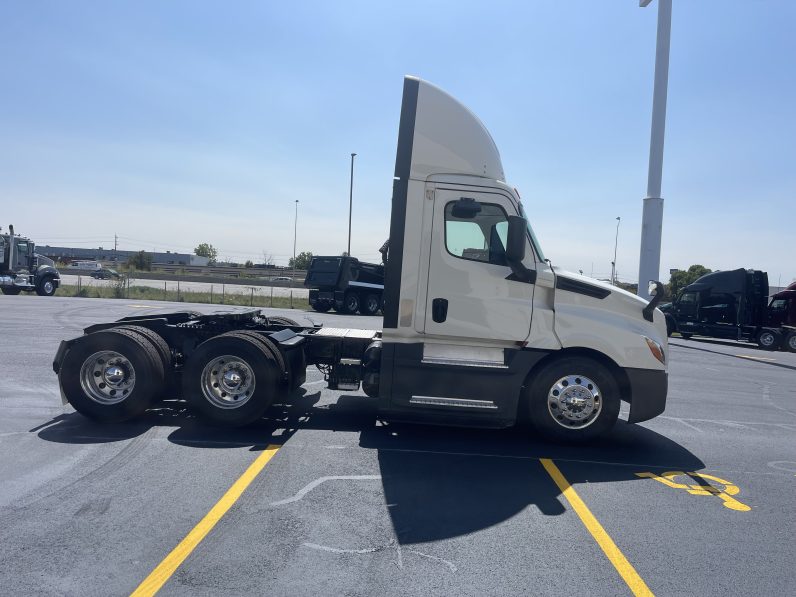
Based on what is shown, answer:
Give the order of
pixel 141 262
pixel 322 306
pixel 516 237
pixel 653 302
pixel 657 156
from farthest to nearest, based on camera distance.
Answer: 1. pixel 141 262
2. pixel 322 306
3. pixel 657 156
4. pixel 653 302
5. pixel 516 237

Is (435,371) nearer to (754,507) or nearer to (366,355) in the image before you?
(366,355)

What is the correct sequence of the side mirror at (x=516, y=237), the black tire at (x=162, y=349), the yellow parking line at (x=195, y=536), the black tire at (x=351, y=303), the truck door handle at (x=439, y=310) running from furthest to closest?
the black tire at (x=351, y=303), the black tire at (x=162, y=349), the truck door handle at (x=439, y=310), the side mirror at (x=516, y=237), the yellow parking line at (x=195, y=536)

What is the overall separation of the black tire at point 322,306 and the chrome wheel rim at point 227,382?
21.5 meters

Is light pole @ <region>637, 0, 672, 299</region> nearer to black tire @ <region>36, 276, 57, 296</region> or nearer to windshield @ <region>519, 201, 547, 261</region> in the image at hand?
windshield @ <region>519, 201, 547, 261</region>

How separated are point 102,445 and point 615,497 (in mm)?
4875

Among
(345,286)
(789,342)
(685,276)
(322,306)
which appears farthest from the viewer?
(685,276)

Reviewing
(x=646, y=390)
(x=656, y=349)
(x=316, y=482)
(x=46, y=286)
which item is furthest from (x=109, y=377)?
(x=46, y=286)

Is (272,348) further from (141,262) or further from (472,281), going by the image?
(141,262)

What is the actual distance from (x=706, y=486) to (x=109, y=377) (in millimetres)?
6300

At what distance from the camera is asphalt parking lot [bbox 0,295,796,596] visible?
12.0 feet

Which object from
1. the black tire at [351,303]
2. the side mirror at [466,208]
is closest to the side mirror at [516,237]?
the side mirror at [466,208]

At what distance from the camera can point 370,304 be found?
28641mm

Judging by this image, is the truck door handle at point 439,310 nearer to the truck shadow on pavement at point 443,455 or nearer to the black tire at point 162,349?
the truck shadow on pavement at point 443,455

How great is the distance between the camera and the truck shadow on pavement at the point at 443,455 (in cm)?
472
